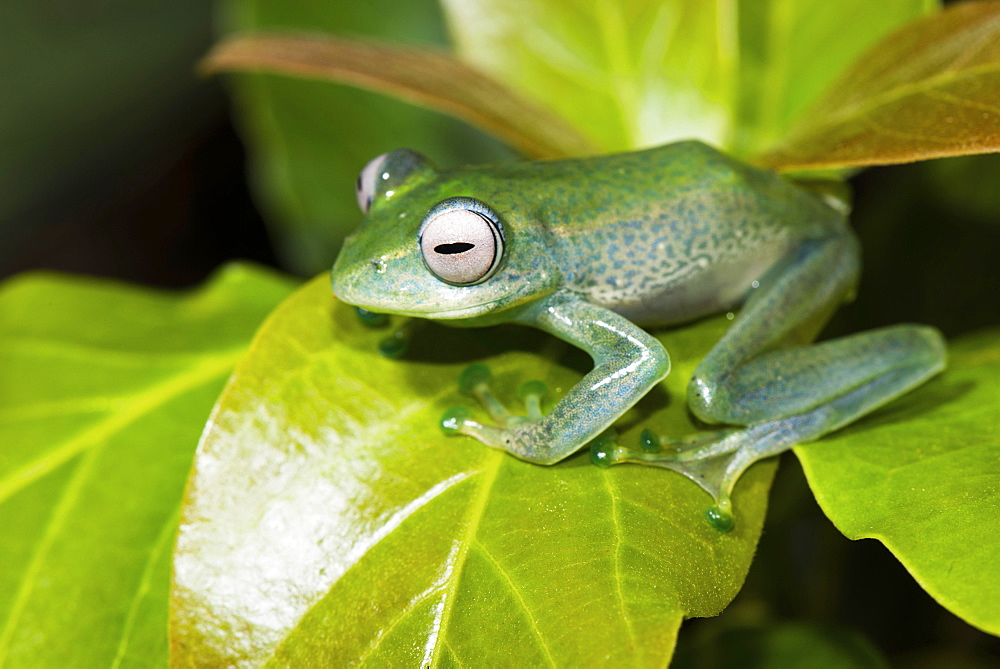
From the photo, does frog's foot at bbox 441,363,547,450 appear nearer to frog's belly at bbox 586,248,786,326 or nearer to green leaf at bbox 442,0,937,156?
frog's belly at bbox 586,248,786,326

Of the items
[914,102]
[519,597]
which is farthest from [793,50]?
[519,597]

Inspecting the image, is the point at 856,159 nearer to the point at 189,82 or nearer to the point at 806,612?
the point at 806,612

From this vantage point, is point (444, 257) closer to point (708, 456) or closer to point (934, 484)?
point (708, 456)

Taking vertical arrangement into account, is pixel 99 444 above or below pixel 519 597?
above

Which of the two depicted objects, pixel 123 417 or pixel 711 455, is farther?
pixel 123 417

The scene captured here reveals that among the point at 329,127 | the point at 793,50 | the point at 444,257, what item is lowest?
the point at 444,257

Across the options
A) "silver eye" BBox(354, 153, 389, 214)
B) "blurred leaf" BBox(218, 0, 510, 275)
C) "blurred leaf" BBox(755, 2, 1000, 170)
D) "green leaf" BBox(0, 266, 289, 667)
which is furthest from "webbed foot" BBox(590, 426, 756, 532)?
"blurred leaf" BBox(218, 0, 510, 275)

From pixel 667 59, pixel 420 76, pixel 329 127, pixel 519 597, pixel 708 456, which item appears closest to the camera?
pixel 519 597
